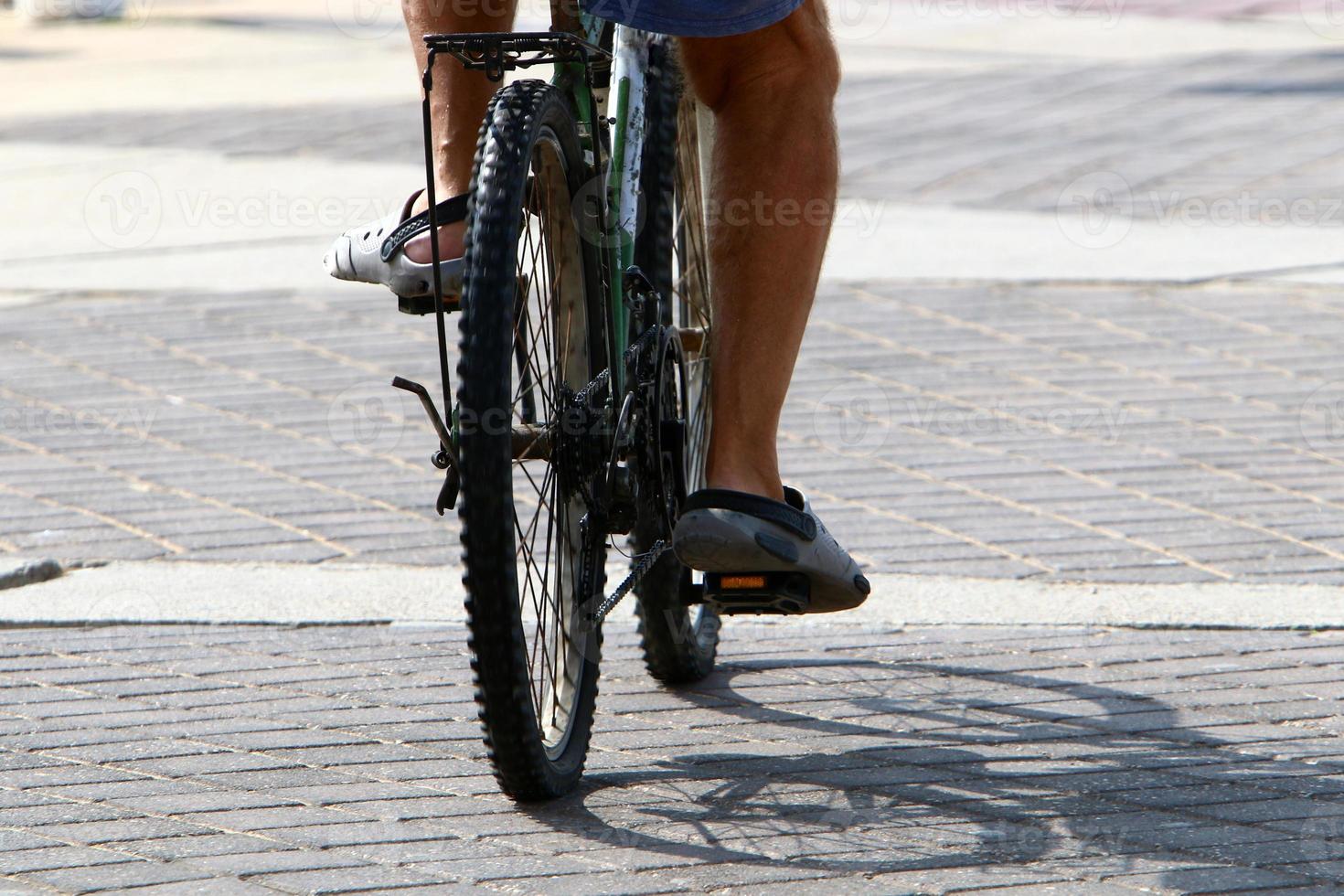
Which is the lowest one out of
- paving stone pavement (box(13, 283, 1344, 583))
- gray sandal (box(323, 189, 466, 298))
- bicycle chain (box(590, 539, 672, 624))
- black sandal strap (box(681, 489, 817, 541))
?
paving stone pavement (box(13, 283, 1344, 583))

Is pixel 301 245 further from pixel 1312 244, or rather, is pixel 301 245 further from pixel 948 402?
pixel 1312 244

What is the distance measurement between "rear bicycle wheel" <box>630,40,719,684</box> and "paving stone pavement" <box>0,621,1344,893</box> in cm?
9

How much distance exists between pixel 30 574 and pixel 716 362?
68.7 inches

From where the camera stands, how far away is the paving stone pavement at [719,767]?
2.40 m

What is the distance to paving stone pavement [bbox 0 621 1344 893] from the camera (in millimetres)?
2400

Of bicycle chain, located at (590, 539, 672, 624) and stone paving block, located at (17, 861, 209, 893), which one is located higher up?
bicycle chain, located at (590, 539, 672, 624)

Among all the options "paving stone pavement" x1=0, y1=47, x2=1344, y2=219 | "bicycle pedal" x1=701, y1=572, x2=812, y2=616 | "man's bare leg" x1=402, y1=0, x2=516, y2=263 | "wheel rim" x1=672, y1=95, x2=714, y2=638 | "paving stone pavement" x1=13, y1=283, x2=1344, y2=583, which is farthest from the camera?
"paving stone pavement" x1=0, y1=47, x2=1344, y2=219

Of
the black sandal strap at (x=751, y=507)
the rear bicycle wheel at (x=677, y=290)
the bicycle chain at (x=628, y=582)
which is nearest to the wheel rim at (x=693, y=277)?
the rear bicycle wheel at (x=677, y=290)

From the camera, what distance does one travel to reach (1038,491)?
4.21 metres

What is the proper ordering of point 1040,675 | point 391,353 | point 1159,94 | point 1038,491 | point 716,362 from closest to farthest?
1. point 716,362
2. point 1040,675
3. point 1038,491
4. point 391,353
5. point 1159,94

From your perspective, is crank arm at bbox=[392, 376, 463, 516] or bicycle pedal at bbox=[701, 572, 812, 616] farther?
bicycle pedal at bbox=[701, 572, 812, 616]

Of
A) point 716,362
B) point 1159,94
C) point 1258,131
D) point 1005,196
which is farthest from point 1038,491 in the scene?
point 1159,94

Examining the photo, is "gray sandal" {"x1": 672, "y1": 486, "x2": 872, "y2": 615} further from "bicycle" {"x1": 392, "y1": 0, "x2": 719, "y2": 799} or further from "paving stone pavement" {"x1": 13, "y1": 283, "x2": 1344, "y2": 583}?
"paving stone pavement" {"x1": 13, "y1": 283, "x2": 1344, "y2": 583}

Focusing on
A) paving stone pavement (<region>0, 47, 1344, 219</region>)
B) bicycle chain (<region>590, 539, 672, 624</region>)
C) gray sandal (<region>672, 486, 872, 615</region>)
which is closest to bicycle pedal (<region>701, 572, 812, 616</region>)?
gray sandal (<region>672, 486, 872, 615</region>)
